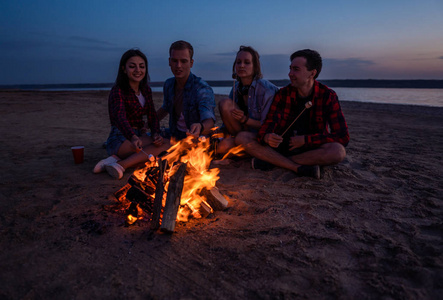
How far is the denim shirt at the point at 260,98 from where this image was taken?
427 cm

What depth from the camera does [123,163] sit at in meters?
4.02

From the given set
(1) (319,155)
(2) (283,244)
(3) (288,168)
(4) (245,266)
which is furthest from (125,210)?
(1) (319,155)

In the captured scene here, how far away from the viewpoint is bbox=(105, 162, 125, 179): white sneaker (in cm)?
372

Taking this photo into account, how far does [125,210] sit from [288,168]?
2.32 m

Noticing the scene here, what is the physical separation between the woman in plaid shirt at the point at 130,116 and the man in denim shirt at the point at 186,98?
0.37 m

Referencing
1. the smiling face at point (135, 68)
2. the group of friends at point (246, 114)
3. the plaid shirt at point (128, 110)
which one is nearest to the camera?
the group of friends at point (246, 114)

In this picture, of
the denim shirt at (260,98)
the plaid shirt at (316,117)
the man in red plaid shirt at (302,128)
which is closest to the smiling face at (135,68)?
the denim shirt at (260,98)

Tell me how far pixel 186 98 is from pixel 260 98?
1.20 metres

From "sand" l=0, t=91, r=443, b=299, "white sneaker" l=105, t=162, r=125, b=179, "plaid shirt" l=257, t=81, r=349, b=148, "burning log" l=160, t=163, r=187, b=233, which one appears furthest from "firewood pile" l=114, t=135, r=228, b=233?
"plaid shirt" l=257, t=81, r=349, b=148

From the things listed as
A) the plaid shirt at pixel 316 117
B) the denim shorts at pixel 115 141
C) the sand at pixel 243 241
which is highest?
the plaid shirt at pixel 316 117

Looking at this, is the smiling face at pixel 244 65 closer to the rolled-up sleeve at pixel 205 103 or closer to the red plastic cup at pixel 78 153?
the rolled-up sleeve at pixel 205 103

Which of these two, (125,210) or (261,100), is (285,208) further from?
(261,100)

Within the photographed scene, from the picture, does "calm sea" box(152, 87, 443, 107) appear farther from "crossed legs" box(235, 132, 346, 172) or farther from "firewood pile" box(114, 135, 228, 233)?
"firewood pile" box(114, 135, 228, 233)

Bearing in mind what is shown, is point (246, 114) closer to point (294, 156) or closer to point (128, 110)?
point (294, 156)
